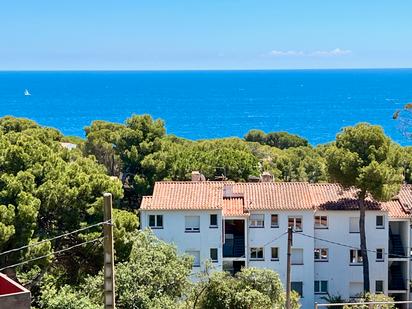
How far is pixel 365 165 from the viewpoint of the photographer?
4069 cm

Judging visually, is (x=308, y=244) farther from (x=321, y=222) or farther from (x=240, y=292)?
(x=240, y=292)

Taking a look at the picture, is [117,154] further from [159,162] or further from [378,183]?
[378,183]

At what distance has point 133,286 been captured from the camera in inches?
1121

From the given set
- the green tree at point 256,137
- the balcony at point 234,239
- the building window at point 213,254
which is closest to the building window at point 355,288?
the balcony at point 234,239

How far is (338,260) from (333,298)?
2358 millimetres

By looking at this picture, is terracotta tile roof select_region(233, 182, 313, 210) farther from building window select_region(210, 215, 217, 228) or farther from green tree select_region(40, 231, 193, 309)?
green tree select_region(40, 231, 193, 309)

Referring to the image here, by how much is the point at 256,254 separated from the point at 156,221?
20.7ft

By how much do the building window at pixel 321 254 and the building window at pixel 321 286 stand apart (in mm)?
1344

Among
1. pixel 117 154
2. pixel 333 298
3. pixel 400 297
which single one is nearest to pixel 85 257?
pixel 333 298

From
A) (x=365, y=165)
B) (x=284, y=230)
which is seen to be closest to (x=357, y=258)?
(x=284, y=230)

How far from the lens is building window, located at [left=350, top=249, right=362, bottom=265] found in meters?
42.6

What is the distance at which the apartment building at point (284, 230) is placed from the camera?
41219mm

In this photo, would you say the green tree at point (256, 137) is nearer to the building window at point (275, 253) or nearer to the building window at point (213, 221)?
the building window at point (275, 253)

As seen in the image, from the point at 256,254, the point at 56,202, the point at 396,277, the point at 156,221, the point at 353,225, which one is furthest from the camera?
the point at 396,277
